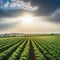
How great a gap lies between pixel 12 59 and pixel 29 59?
8.72ft

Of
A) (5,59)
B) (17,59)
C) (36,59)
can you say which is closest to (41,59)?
(36,59)

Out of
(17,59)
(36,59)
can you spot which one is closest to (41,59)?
(36,59)

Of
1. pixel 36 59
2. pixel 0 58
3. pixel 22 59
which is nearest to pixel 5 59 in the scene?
pixel 0 58

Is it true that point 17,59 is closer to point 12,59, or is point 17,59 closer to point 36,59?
point 12,59

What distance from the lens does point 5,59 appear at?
85.0 feet

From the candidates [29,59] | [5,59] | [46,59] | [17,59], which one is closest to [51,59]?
[46,59]

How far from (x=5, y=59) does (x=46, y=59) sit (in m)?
5.86

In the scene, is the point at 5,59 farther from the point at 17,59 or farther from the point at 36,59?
the point at 36,59

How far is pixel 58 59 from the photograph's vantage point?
1020 inches

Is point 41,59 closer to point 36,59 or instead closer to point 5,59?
point 36,59

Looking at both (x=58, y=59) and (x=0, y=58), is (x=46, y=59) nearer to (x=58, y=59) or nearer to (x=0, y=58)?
(x=58, y=59)

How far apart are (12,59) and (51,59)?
5597 millimetres

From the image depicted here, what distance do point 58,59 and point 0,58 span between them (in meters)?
8.18

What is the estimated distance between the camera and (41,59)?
25.2m
